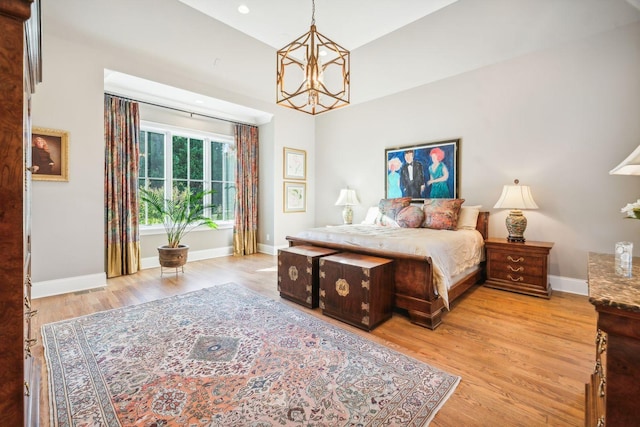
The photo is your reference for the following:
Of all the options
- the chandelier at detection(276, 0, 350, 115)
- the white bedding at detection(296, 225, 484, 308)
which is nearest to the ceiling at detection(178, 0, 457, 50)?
the chandelier at detection(276, 0, 350, 115)

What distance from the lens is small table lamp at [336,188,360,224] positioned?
17.4ft

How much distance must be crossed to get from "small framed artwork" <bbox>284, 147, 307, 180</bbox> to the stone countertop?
4950 millimetres

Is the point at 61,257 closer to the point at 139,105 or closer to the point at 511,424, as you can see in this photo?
the point at 139,105

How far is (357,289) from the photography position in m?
2.49

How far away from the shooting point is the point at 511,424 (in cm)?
143

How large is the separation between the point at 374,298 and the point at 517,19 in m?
3.56

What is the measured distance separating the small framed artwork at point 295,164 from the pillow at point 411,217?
2588mm

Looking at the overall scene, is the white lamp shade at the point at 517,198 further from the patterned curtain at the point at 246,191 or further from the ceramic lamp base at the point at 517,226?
the patterned curtain at the point at 246,191

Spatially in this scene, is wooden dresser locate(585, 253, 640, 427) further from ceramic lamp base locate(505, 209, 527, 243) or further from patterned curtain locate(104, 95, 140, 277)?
patterned curtain locate(104, 95, 140, 277)

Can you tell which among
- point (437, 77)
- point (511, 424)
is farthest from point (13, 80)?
point (437, 77)

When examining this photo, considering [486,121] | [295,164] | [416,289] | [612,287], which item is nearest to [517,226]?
[486,121]

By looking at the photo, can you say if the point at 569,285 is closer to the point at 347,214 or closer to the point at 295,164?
the point at 347,214

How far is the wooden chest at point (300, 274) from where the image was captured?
9.60 feet

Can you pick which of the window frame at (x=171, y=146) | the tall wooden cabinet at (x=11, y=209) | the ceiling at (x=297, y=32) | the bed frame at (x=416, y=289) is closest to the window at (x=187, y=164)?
the window frame at (x=171, y=146)
